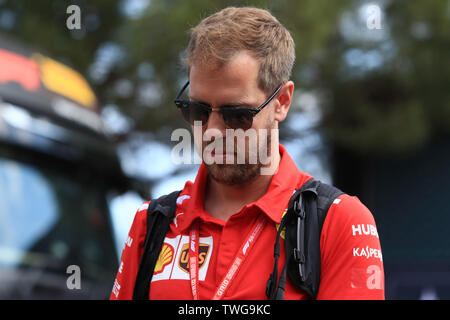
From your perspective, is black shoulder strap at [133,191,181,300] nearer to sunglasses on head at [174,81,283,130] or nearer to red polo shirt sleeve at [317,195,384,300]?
sunglasses on head at [174,81,283,130]

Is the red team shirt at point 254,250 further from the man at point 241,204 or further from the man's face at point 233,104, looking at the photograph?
the man's face at point 233,104

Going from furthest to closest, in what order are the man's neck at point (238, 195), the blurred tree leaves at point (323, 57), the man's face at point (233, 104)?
the blurred tree leaves at point (323, 57)
the man's neck at point (238, 195)
the man's face at point (233, 104)

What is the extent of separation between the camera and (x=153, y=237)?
205cm

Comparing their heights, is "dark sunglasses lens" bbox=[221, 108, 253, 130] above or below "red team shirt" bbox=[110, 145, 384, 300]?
above

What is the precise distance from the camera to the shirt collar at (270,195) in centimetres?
194

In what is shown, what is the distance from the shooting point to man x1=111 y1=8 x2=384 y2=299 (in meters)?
1.80

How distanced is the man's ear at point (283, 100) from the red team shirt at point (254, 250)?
0.54 ft

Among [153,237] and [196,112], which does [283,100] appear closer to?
[196,112]

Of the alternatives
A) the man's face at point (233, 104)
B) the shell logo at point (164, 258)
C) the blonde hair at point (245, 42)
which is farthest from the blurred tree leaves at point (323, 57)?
the shell logo at point (164, 258)

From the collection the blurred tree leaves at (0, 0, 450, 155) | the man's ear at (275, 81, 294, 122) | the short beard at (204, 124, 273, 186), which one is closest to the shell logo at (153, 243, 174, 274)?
the short beard at (204, 124, 273, 186)

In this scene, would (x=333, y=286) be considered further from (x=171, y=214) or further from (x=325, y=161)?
(x=325, y=161)

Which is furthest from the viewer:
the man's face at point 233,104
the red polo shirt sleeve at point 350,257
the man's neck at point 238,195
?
the man's neck at point 238,195

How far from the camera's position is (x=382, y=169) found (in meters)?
10.9
